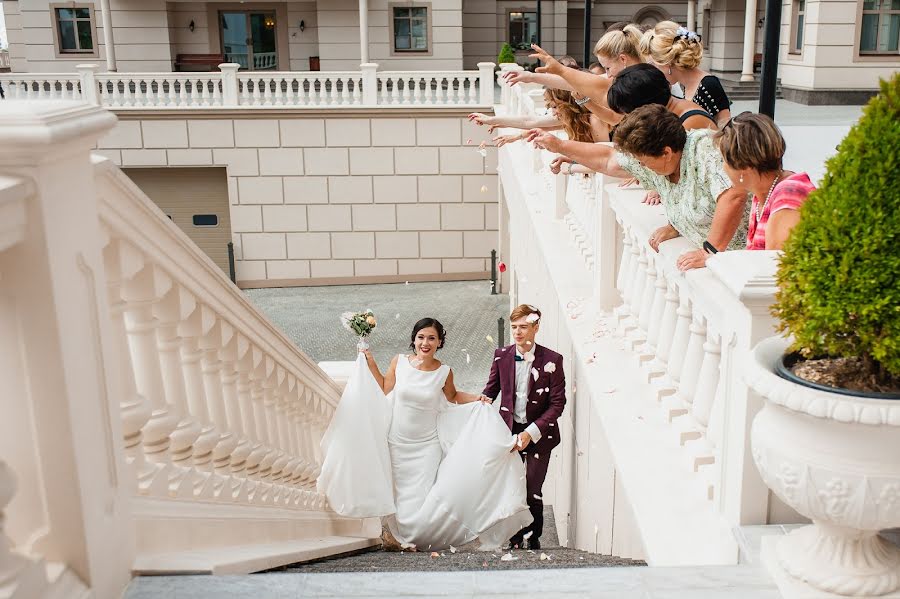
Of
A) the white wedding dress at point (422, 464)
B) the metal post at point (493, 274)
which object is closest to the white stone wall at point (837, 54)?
the metal post at point (493, 274)

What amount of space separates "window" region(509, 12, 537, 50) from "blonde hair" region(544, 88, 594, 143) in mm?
22645

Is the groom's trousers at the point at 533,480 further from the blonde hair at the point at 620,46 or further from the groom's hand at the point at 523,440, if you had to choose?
the blonde hair at the point at 620,46

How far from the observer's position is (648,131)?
3.57 m

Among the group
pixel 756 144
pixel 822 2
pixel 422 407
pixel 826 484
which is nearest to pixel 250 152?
pixel 822 2

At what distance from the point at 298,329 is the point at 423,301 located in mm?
2741

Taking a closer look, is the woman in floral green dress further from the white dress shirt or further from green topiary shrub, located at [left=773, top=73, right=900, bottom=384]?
the white dress shirt

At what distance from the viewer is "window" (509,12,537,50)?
27.5 m

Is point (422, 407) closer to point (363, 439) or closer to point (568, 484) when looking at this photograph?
point (363, 439)

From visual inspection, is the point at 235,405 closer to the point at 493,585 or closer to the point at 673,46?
the point at 493,585

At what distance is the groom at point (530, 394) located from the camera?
5641 millimetres

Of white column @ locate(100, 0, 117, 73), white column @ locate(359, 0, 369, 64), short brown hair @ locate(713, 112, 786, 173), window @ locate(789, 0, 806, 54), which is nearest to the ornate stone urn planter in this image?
short brown hair @ locate(713, 112, 786, 173)

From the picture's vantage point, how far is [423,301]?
680 inches

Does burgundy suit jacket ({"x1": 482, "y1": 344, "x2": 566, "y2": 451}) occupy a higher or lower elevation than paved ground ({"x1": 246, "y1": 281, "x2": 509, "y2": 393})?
higher

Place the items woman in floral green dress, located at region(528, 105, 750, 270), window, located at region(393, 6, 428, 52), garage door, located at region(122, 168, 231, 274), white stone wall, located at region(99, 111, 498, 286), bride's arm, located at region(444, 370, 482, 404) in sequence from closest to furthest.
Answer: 1. woman in floral green dress, located at region(528, 105, 750, 270)
2. bride's arm, located at region(444, 370, 482, 404)
3. white stone wall, located at region(99, 111, 498, 286)
4. garage door, located at region(122, 168, 231, 274)
5. window, located at region(393, 6, 428, 52)
